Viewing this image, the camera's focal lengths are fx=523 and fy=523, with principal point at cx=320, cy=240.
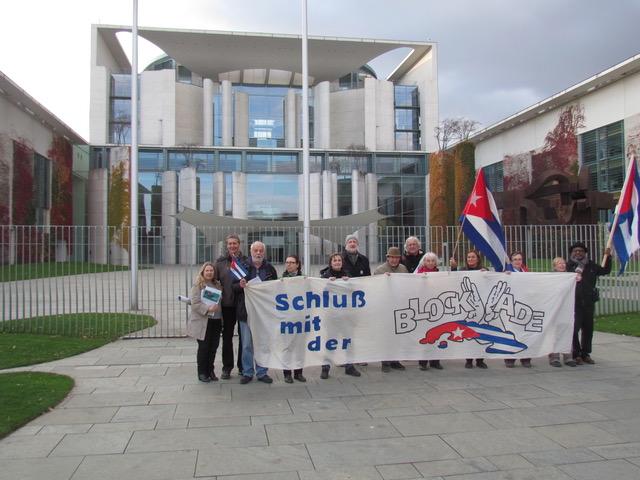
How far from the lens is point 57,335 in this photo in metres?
10.1

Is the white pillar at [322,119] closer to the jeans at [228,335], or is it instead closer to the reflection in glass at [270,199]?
the reflection in glass at [270,199]

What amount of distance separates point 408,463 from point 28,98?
37892 mm

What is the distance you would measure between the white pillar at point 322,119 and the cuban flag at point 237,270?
149 ft

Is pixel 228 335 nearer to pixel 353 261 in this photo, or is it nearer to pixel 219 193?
pixel 353 261

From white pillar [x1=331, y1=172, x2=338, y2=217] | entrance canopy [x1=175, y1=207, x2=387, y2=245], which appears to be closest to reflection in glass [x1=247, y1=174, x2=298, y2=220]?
white pillar [x1=331, y1=172, x2=338, y2=217]

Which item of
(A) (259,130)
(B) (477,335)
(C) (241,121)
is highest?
(C) (241,121)

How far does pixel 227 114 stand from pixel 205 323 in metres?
46.8

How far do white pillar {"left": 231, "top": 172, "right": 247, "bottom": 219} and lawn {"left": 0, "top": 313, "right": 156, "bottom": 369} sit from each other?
3388 centimetres

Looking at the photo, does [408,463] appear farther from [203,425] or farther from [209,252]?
[209,252]

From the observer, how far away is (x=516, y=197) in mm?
24219

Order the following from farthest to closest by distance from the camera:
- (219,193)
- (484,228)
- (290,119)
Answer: (290,119) → (219,193) → (484,228)

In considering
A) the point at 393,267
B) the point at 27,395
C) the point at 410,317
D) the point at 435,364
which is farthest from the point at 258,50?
the point at 27,395

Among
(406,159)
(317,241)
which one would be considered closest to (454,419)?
(317,241)

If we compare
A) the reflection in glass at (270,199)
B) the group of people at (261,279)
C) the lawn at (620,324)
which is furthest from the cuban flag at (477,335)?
the reflection in glass at (270,199)
